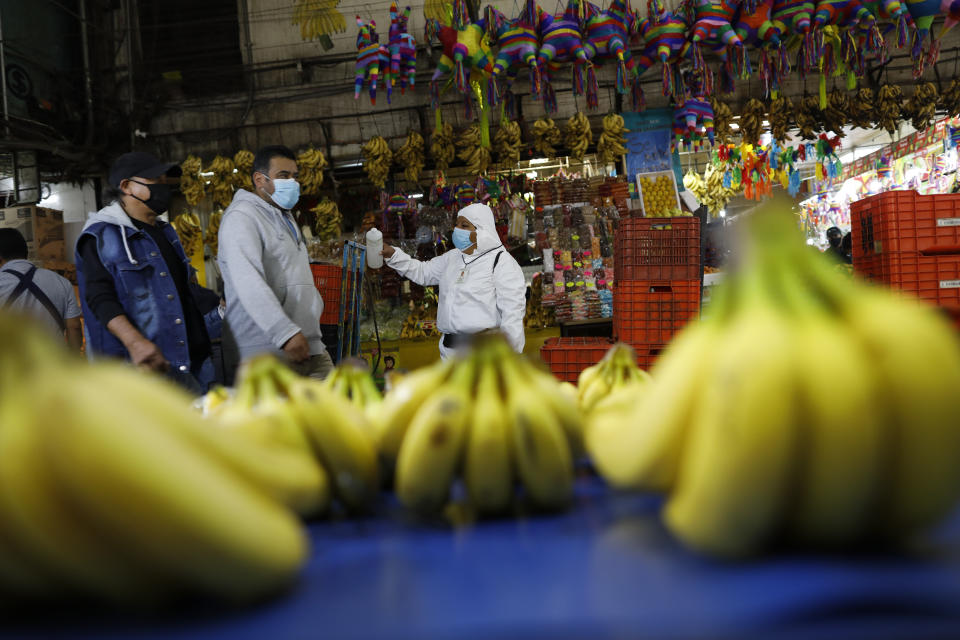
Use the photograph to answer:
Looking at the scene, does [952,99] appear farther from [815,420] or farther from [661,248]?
[815,420]

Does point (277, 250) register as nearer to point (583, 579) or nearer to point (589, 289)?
point (583, 579)

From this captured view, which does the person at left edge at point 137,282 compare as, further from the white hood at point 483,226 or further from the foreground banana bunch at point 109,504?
the foreground banana bunch at point 109,504

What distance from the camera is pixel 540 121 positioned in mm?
7152

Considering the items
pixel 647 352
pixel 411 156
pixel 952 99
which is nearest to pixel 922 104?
pixel 952 99

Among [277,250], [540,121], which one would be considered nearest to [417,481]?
[277,250]

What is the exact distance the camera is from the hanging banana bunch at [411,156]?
24.2ft

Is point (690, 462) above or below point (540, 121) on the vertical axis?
below

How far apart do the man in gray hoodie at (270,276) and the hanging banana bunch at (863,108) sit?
679 cm

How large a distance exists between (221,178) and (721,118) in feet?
18.7

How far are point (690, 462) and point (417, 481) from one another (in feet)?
1.18

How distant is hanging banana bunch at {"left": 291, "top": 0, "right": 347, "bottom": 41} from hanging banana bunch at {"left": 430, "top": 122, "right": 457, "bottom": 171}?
1.91 metres

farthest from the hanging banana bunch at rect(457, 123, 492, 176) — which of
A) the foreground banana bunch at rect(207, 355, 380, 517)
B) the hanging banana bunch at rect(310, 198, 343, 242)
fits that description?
the foreground banana bunch at rect(207, 355, 380, 517)

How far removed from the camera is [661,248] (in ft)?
15.3

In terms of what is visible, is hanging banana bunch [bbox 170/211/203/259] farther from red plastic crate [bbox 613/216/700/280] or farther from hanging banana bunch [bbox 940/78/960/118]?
hanging banana bunch [bbox 940/78/960/118]
